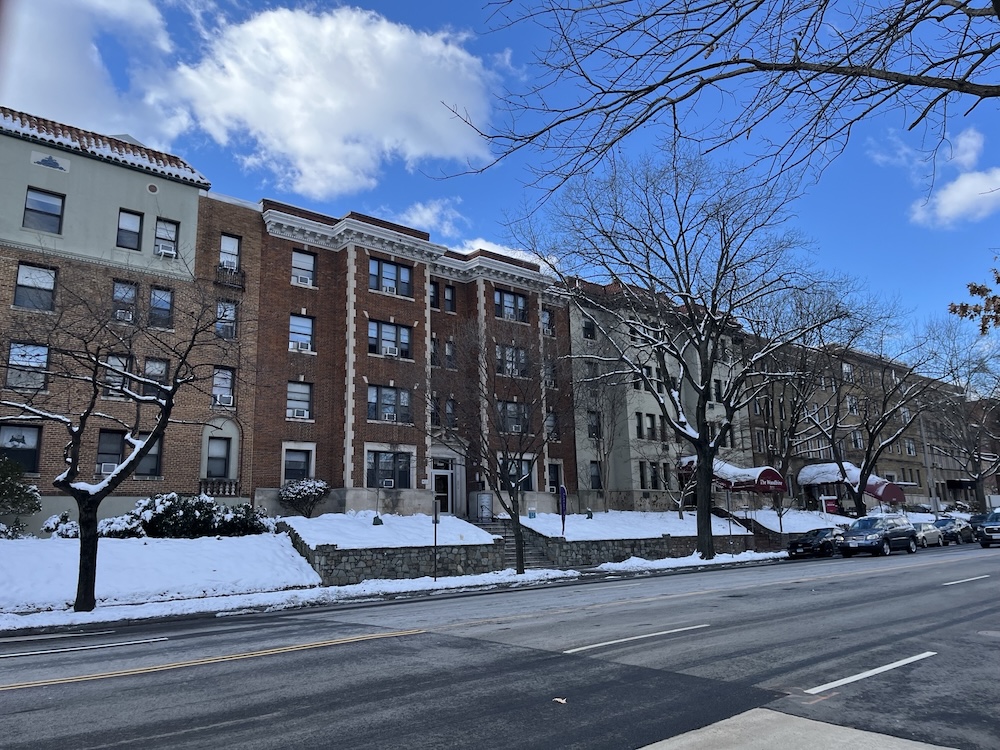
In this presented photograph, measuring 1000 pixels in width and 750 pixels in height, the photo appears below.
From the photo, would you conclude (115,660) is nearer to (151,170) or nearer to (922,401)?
(151,170)

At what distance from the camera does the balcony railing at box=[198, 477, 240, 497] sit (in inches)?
1073

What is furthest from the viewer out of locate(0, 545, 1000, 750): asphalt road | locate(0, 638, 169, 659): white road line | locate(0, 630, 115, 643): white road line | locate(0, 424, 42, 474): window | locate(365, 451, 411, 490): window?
locate(365, 451, 411, 490): window

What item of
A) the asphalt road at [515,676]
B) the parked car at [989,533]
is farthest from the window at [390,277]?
the parked car at [989,533]

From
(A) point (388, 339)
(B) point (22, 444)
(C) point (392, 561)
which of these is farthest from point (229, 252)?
(C) point (392, 561)

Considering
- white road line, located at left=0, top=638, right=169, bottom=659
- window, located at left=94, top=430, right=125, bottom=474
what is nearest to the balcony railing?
window, located at left=94, top=430, right=125, bottom=474

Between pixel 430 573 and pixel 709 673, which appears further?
pixel 430 573

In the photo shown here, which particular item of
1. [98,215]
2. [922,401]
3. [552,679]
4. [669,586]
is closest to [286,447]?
[98,215]

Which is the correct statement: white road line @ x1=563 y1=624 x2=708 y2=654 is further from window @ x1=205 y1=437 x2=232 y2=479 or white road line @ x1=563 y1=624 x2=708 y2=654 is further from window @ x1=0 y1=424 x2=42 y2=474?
window @ x1=0 y1=424 x2=42 y2=474

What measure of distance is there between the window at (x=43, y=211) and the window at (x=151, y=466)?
27.7 feet

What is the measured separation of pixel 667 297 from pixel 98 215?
75.0ft

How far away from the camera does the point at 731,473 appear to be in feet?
133

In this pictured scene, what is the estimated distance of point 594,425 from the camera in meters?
41.5

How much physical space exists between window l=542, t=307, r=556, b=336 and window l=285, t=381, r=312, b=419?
14484mm

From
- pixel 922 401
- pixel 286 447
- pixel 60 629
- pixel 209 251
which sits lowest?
pixel 60 629
